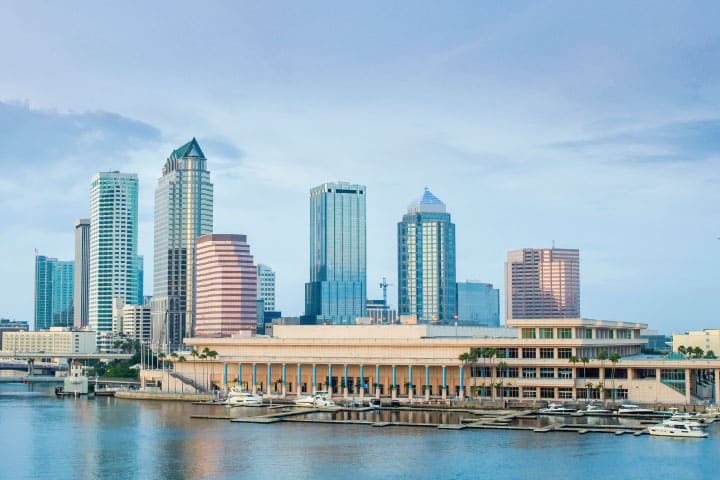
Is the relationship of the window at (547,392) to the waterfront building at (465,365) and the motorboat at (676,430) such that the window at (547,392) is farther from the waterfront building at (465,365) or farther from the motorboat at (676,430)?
the motorboat at (676,430)

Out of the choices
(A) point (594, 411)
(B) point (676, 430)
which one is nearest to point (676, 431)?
(B) point (676, 430)

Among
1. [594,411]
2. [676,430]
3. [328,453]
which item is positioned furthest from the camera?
[594,411]

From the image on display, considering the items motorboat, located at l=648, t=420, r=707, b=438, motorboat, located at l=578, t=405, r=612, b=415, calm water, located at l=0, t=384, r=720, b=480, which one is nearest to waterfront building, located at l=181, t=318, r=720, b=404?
motorboat, located at l=578, t=405, r=612, b=415

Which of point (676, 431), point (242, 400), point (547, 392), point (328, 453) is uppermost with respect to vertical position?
point (547, 392)

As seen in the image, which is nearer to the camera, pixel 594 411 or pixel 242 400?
pixel 594 411

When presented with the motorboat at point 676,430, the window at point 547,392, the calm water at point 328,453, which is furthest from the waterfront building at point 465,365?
the motorboat at point 676,430

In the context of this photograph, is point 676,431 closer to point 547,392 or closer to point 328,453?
point 328,453

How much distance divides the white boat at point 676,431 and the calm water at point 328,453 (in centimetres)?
208

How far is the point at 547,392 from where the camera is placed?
147500 mm

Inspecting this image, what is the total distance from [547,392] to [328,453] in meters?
58.3

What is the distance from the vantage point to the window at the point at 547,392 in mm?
147000

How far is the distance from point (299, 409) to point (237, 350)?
3235cm

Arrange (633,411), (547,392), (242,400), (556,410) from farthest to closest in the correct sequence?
(242,400) → (547,392) → (556,410) → (633,411)

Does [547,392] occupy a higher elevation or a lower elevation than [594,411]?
higher
